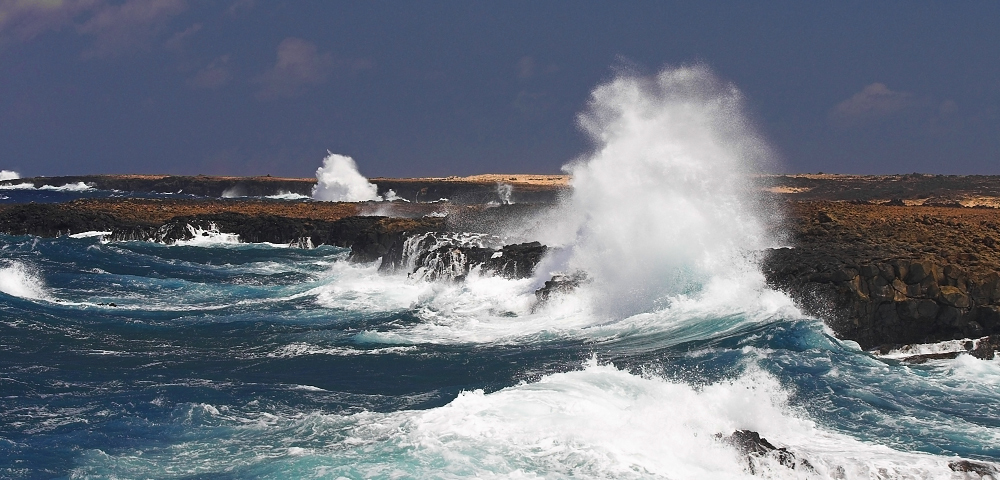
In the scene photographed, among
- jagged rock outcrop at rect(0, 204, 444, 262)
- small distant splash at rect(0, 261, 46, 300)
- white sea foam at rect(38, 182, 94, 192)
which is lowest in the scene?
small distant splash at rect(0, 261, 46, 300)

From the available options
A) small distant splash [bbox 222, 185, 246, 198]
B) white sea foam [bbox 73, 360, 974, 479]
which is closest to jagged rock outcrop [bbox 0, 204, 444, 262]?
white sea foam [bbox 73, 360, 974, 479]

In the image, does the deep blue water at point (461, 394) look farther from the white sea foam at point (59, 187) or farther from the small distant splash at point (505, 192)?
the white sea foam at point (59, 187)

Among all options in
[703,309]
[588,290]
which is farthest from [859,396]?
[588,290]

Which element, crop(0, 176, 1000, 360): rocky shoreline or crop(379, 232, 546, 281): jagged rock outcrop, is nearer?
crop(0, 176, 1000, 360): rocky shoreline

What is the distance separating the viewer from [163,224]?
3975 cm

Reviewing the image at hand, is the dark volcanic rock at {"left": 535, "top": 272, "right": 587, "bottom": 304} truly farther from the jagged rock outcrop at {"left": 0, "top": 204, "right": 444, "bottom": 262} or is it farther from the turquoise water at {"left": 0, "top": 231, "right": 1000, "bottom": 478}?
the jagged rock outcrop at {"left": 0, "top": 204, "right": 444, "bottom": 262}

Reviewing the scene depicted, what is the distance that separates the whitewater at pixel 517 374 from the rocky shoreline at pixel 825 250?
65cm

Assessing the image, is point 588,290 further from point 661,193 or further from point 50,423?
point 50,423

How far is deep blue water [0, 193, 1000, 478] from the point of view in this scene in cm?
895

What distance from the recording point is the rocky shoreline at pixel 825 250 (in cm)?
1431

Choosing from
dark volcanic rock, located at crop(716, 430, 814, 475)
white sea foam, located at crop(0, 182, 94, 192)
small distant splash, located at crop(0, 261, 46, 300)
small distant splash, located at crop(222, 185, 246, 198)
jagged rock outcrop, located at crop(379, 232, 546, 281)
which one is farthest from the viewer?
white sea foam, located at crop(0, 182, 94, 192)

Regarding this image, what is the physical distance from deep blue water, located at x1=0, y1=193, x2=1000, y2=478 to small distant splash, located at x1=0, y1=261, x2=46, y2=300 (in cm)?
170

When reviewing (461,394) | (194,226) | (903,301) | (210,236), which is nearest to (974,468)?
(461,394)

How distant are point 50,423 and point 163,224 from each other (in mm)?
31037
